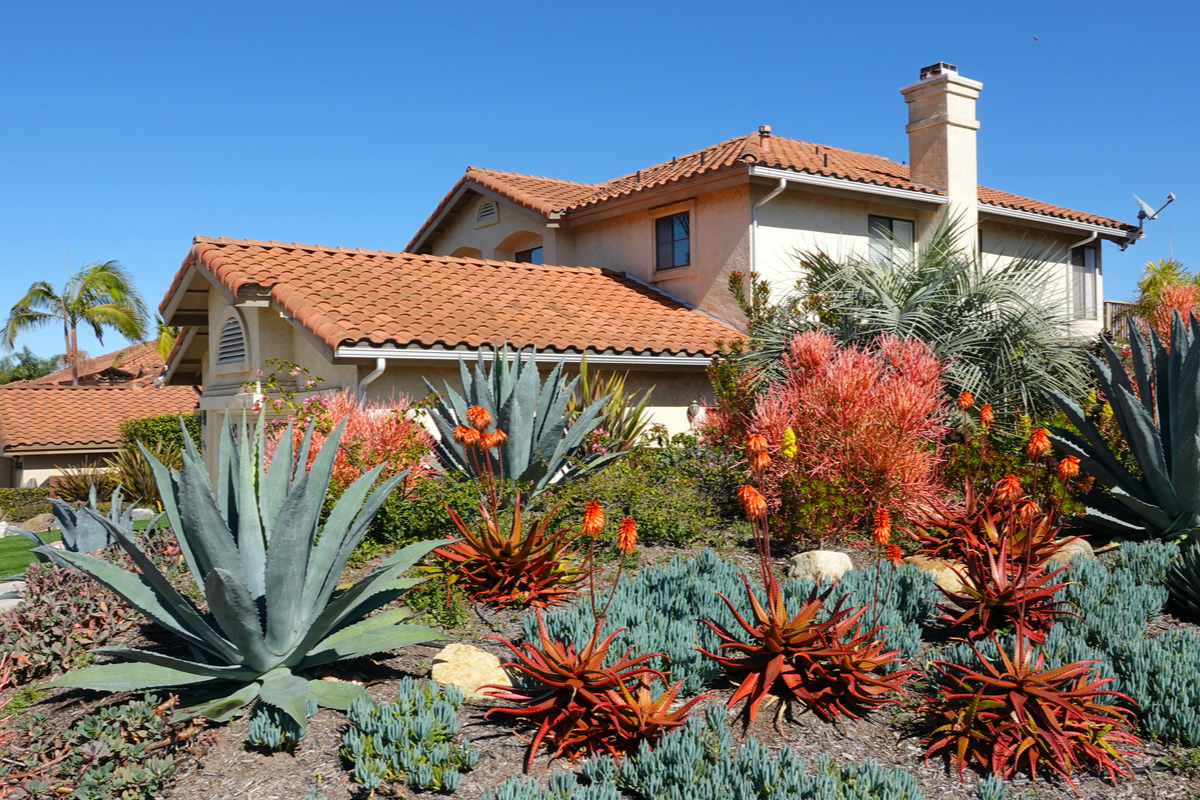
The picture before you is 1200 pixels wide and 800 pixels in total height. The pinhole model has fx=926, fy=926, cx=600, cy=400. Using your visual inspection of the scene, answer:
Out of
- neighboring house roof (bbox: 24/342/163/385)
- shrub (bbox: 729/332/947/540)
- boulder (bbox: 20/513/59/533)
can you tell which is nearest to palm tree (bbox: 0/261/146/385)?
neighboring house roof (bbox: 24/342/163/385)

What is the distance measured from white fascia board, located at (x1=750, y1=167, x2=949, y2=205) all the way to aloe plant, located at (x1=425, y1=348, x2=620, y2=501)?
7.06 meters

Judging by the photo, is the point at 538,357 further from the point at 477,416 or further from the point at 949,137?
the point at 949,137

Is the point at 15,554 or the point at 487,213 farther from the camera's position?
the point at 487,213

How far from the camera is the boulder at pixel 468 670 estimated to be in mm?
5078

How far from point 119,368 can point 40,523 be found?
1229 inches

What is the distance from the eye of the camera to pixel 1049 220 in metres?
19.7

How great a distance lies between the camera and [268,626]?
4789 millimetres

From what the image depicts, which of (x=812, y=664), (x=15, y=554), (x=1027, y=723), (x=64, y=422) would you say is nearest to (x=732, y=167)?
(x=812, y=664)

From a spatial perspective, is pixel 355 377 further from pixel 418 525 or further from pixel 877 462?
pixel 877 462

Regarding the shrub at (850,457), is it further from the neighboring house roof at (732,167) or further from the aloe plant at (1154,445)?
the neighboring house roof at (732,167)

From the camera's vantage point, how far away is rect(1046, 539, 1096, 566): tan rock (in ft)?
23.9

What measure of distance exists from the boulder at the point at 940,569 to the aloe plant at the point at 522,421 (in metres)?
3.36

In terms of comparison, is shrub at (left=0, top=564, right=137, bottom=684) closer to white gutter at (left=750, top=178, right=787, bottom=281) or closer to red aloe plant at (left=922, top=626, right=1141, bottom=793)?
red aloe plant at (left=922, top=626, right=1141, bottom=793)

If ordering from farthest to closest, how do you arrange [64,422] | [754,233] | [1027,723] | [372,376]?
[64,422], [754,233], [372,376], [1027,723]
